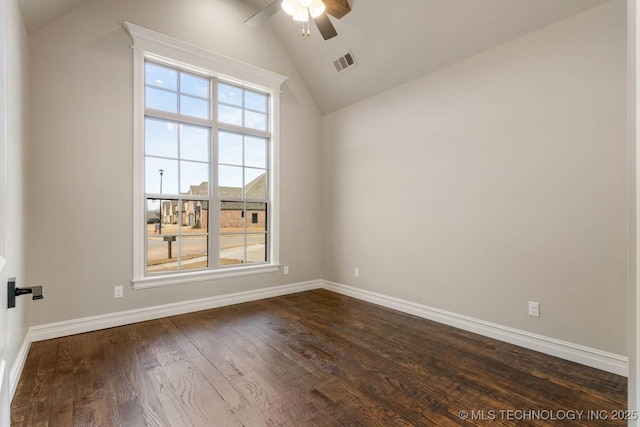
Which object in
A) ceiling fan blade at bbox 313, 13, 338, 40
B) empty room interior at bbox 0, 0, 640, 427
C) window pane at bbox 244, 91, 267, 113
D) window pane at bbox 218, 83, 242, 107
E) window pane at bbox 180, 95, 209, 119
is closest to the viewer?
empty room interior at bbox 0, 0, 640, 427

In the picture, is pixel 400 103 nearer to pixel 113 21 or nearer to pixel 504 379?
pixel 504 379

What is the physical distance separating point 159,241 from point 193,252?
1.39 feet

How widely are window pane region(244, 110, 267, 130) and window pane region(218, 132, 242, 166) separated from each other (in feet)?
0.80

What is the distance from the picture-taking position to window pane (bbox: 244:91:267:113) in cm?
434

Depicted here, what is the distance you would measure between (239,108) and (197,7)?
125 cm

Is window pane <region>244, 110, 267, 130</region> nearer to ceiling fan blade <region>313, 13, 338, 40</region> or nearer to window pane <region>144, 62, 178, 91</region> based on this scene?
window pane <region>144, 62, 178, 91</region>

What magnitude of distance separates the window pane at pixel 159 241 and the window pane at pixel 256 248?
98cm

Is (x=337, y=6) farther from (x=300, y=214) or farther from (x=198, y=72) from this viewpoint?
(x=300, y=214)

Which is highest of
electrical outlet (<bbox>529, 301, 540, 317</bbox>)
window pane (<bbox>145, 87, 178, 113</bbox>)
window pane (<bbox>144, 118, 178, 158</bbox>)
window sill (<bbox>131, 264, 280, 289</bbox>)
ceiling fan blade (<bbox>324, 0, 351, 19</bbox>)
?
ceiling fan blade (<bbox>324, 0, 351, 19</bbox>)

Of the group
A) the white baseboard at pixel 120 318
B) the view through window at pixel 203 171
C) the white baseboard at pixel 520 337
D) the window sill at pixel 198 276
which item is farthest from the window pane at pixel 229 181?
the white baseboard at pixel 520 337

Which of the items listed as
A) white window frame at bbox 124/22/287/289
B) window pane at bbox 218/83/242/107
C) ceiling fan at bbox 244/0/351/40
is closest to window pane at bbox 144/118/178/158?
white window frame at bbox 124/22/287/289

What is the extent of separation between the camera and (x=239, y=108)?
168 inches

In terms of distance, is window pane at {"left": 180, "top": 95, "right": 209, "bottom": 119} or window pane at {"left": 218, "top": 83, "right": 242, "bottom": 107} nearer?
window pane at {"left": 180, "top": 95, "right": 209, "bottom": 119}

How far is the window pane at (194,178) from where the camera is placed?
12.4 feet
